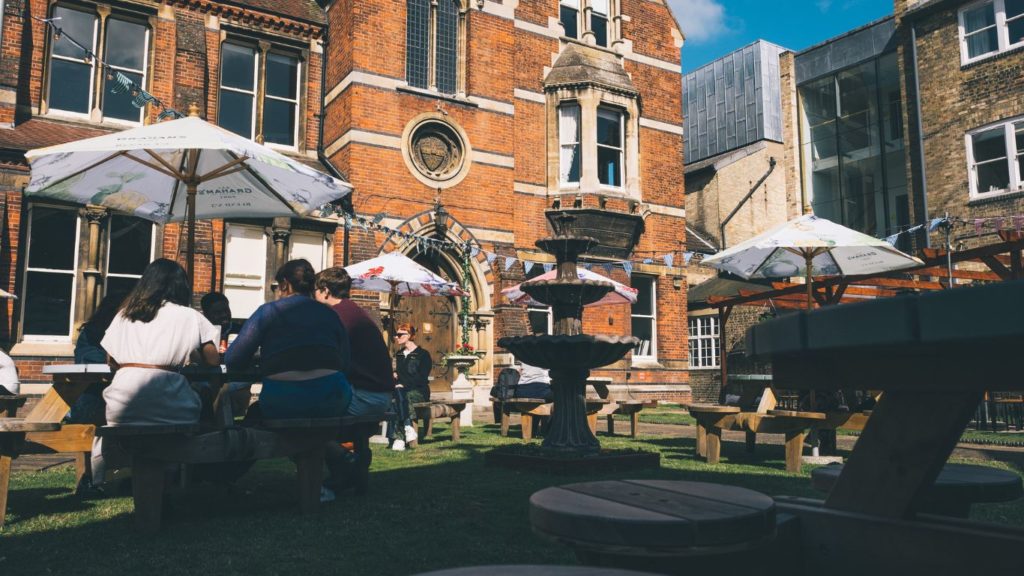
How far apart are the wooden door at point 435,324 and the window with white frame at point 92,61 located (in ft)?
22.3

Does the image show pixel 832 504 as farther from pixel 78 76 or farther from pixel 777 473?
pixel 78 76

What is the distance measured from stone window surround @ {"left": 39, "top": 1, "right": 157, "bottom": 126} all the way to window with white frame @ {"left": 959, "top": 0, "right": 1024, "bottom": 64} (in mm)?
19989

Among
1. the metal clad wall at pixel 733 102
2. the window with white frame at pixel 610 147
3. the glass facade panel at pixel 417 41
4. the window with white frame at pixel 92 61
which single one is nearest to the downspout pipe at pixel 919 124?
the metal clad wall at pixel 733 102

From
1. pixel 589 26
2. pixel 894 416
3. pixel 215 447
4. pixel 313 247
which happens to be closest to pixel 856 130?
pixel 589 26

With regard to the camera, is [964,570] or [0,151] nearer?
[964,570]

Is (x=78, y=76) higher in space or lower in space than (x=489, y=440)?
higher

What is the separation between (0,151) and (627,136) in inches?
535

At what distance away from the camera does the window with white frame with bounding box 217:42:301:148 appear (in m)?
16.1

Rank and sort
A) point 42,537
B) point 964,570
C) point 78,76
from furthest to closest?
point 78,76 < point 42,537 < point 964,570

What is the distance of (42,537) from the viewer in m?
3.99

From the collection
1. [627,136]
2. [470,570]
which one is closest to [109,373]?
[470,570]

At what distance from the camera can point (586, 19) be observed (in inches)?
757

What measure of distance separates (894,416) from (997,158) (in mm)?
20540

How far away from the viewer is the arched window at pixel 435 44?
55.1 ft
